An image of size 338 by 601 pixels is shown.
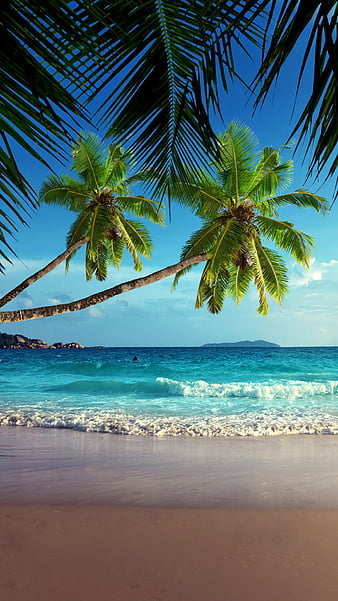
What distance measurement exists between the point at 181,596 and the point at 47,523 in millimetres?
1527

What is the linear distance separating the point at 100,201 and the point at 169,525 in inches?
441

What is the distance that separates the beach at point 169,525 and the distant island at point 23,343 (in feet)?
A: 194

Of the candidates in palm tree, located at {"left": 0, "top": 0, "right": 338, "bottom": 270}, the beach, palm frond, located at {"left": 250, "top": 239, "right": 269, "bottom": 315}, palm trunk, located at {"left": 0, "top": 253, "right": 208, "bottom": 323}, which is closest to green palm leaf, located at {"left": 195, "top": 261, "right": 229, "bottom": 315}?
palm frond, located at {"left": 250, "top": 239, "right": 269, "bottom": 315}

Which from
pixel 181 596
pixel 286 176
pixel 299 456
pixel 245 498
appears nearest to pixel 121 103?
pixel 181 596

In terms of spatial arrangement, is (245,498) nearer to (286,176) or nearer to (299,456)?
→ (299,456)

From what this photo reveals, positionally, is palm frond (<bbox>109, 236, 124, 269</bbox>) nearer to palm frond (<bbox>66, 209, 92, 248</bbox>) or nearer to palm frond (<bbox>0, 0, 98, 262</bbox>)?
palm frond (<bbox>66, 209, 92, 248</bbox>)

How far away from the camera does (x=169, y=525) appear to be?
11.7 ft

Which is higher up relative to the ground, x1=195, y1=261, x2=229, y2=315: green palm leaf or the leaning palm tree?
the leaning palm tree

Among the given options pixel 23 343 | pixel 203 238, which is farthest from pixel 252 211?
pixel 23 343

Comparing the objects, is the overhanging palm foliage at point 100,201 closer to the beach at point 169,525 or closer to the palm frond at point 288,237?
the palm frond at point 288,237

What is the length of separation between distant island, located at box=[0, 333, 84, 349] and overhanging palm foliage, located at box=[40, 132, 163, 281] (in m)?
51.1

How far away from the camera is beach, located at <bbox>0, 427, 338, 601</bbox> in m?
2.62

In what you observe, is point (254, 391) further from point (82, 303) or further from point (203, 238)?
point (82, 303)

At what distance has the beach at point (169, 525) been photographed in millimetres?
2619
